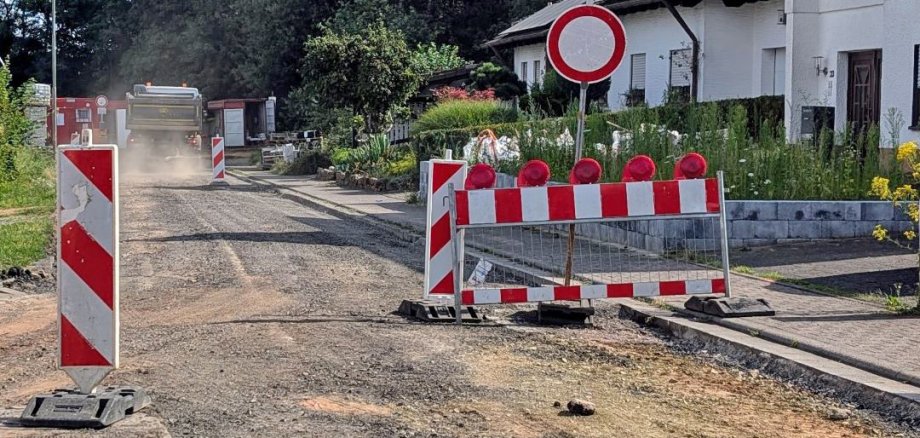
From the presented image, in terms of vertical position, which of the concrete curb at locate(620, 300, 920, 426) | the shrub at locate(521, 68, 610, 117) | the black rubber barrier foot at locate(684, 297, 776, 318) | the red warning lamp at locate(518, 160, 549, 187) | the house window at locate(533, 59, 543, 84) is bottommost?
the concrete curb at locate(620, 300, 920, 426)

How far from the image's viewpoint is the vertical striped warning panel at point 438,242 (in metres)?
10.1

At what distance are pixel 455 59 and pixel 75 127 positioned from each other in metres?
20.7

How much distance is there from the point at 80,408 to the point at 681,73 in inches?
969

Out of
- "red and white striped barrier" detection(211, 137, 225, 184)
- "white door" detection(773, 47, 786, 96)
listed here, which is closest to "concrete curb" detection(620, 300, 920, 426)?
"white door" detection(773, 47, 786, 96)

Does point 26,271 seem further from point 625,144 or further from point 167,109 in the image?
point 167,109

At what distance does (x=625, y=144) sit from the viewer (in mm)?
16984

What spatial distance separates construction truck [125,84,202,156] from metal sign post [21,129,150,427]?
39325 millimetres

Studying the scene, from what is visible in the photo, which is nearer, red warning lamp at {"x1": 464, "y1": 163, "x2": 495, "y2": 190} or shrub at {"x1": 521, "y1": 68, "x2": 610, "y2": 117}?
red warning lamp at {"x1": 464, "y1": 163, "x2": 495, "y2": 190}

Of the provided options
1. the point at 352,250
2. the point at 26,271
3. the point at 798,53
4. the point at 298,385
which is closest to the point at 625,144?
the point at 352,250

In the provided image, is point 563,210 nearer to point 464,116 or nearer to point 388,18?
point 464,116

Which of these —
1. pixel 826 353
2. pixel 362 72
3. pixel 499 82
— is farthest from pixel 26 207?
pixel 499 82

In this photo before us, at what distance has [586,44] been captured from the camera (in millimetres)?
10594

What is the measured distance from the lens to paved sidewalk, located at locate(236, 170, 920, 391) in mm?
7833

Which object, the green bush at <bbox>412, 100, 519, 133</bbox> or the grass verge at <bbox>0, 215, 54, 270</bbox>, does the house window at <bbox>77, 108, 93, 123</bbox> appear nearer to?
the green bush at <bbox>412, 100, 519, 133</bbox>
